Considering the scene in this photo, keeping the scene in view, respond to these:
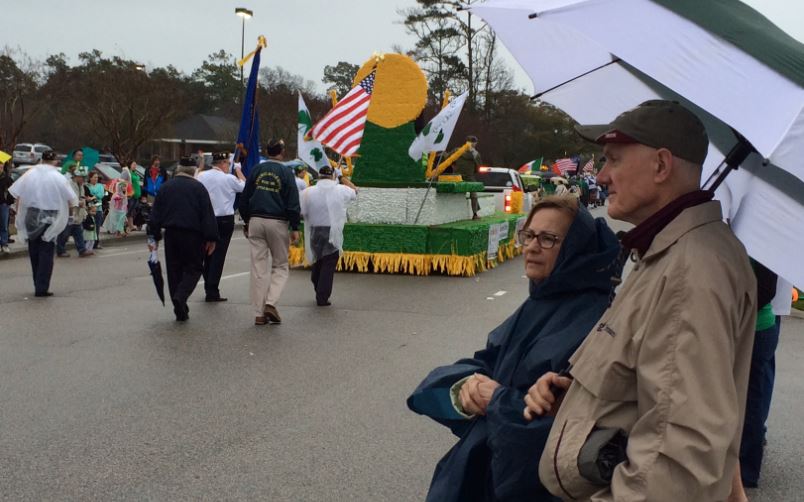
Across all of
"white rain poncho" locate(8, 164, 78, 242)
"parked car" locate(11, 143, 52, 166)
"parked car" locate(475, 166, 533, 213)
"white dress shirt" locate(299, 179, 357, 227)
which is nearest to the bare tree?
"parked car" locate(11, 143, 52, 166)

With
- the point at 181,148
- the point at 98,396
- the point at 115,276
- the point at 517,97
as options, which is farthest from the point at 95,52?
the point at 98,396

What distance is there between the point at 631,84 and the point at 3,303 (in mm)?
9288

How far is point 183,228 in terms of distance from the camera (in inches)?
367

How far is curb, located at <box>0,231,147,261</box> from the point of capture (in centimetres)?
1628

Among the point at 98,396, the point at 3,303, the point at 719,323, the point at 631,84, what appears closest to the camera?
the point at 719,323

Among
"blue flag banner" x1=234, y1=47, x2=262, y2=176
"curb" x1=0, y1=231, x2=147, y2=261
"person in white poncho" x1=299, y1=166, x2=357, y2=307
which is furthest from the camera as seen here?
"curb" x1=0, y1=231, x2=147, y2=261

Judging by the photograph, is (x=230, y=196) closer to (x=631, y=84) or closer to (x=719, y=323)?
(x=631, y=84)

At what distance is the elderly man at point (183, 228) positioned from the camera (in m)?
9.30

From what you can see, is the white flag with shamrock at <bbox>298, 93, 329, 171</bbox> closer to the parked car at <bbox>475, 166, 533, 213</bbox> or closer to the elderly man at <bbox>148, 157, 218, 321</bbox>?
the elderly man at <bbox>148, 157, 218, 321</bbox>

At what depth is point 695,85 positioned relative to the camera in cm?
205

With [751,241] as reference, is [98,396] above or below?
below

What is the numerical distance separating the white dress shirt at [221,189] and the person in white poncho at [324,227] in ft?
3.40

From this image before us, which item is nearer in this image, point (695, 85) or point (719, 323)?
point (719, 323)

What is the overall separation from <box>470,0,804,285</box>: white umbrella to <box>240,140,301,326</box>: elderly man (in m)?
6.70
